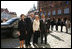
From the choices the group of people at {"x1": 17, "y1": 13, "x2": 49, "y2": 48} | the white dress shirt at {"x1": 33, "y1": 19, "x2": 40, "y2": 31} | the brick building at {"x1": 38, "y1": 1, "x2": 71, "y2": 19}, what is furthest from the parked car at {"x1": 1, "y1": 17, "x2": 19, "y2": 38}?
the brick building at {"x1": 38, "y1": 1, "x2": 71, "y2": 19}

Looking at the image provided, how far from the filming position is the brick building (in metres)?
43.3

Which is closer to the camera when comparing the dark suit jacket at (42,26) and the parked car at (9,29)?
the dark suit jacket at (42,26)

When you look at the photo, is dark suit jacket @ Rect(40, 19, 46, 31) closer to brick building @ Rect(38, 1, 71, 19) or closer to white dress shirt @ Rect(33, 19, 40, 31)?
white dress shirt @ Rect(33, 19, 40, 31)

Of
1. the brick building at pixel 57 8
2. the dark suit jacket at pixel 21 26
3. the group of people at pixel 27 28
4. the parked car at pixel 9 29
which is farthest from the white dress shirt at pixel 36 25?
the brick building at pixel 57 8

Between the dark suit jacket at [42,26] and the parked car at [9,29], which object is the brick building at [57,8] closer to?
the parked car at [9,29]

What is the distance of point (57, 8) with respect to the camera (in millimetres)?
49188

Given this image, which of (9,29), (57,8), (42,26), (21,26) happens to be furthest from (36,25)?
(57,8)

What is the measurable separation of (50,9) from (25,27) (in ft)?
164

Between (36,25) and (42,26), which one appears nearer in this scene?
(36,25)

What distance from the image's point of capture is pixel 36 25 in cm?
562

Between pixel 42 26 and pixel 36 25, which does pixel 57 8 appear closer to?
pixel 42 26

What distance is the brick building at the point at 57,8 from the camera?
142ft

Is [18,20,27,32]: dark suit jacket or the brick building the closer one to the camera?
[18,20,27,32]: dark suit jacket

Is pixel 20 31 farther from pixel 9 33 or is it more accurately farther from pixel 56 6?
pixel 56 6
